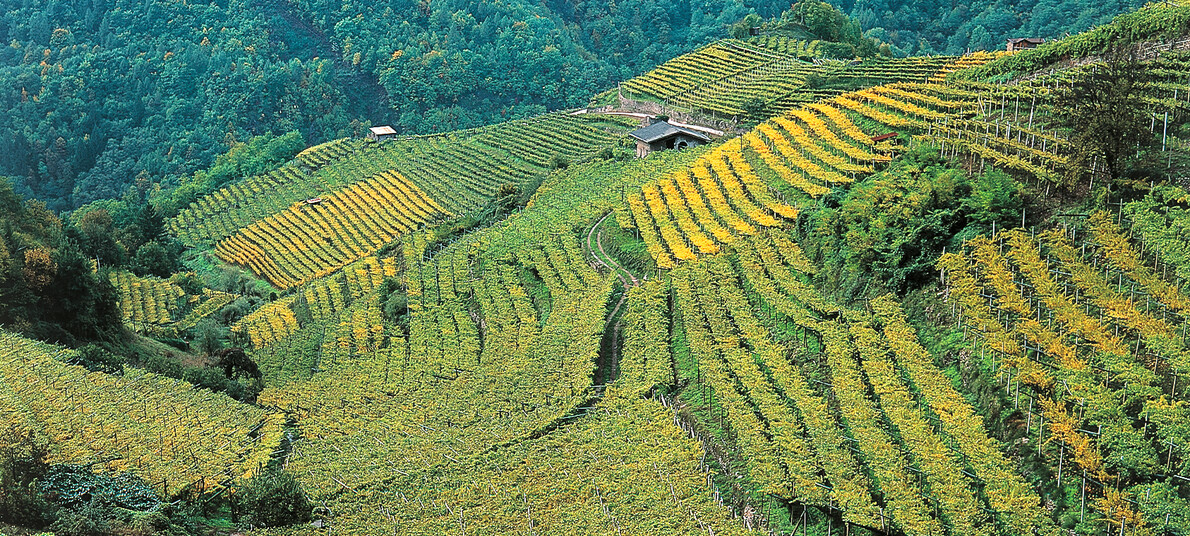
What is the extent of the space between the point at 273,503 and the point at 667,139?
121 feet

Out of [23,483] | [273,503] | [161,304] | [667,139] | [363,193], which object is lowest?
[161,304]

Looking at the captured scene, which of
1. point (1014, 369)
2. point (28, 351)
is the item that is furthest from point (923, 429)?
point (28, 351)

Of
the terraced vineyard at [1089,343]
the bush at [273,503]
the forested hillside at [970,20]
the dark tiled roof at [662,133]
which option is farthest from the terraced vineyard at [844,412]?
the forested hillside at [970,20]

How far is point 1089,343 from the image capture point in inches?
846

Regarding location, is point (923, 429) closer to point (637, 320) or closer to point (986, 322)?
point (986, 322)

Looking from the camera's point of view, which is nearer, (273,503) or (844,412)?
(844,412)

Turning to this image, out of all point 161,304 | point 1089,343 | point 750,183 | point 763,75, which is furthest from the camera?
point 763,75

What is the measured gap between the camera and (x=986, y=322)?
23422mm

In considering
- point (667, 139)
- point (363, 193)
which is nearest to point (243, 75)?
point (363, 193)

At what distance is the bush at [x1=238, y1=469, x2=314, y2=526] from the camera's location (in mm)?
22906

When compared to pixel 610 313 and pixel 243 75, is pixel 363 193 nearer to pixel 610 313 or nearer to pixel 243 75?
pixel 610 313

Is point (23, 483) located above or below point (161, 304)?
above

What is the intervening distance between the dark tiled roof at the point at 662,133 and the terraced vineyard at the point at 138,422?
1163 inches

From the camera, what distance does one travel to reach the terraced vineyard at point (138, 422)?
83.1 ft
